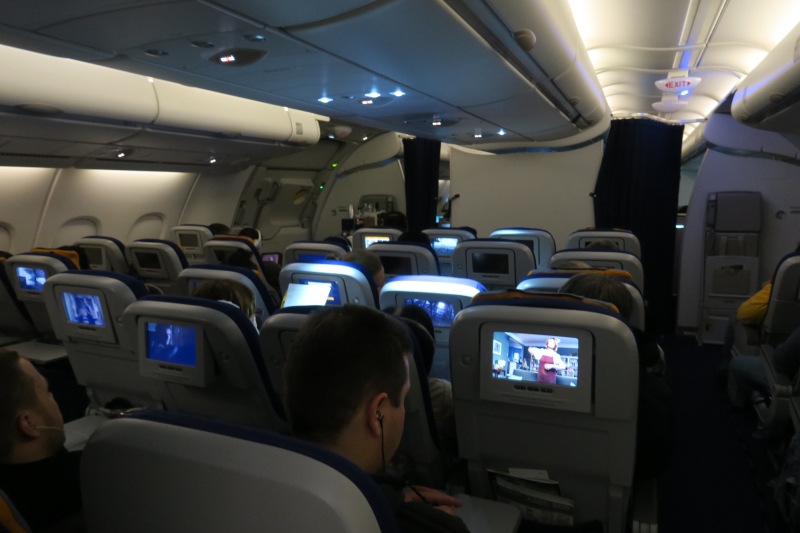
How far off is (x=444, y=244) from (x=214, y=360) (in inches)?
216

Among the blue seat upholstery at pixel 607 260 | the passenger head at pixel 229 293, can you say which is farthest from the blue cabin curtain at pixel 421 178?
the passenger head at pixel 229 293

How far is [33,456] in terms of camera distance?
183cm

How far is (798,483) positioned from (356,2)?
2.92 meters

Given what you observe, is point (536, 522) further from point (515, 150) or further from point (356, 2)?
point (515, 150)

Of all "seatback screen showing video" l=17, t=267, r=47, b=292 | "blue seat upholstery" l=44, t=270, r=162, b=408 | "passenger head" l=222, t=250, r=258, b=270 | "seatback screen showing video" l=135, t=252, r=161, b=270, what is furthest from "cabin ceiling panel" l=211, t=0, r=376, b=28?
"seatback screen showing video" l=135, t=252, r=161, b=270

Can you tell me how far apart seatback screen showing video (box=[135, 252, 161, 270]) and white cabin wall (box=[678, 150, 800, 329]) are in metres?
6.40

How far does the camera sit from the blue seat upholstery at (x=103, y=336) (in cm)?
313

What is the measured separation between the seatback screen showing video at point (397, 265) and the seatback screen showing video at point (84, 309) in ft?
9.45

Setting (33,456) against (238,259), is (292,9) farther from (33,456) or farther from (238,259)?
(238,259)

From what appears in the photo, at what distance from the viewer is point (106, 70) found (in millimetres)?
6035

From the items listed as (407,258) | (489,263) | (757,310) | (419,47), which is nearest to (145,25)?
(419,47)

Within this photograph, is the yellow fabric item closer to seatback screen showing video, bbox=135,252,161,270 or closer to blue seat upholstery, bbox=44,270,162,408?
blue seat upholstery, bbox=44,270,162,408

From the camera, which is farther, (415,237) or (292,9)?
(415,237)

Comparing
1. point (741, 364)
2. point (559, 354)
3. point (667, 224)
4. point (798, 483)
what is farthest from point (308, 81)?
point (667, 224)
